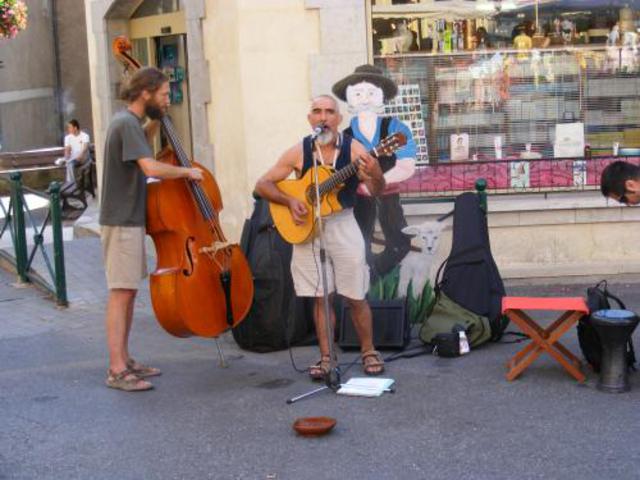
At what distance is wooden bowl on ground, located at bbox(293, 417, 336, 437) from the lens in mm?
5340

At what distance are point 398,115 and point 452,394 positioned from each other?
3379mm

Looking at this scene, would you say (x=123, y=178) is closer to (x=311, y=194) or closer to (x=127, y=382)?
(x=311, y=194)

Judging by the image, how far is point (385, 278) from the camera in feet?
25.1

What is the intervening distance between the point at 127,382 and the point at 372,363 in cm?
147

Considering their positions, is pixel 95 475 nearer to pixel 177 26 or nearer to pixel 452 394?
pixel 452 394

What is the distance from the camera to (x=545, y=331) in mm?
6227

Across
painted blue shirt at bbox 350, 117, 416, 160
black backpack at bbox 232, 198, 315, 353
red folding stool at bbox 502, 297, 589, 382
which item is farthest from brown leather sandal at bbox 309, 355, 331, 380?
painted blue shirt at bbox 350, 117, 416, 160

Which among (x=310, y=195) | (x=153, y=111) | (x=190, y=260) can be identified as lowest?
(x=190, y=260)

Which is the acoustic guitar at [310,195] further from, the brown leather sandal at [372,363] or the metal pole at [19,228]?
the metal pole at [19,228]

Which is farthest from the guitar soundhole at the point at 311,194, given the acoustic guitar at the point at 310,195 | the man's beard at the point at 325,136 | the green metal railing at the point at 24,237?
the green metal railing at the point at 24,237

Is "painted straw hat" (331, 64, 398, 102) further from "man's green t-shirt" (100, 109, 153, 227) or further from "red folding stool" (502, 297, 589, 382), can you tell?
"red folding stool" (502, 297, 589, 382)

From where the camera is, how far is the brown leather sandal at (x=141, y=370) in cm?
658

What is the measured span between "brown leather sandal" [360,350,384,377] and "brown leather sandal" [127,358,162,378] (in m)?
1.28

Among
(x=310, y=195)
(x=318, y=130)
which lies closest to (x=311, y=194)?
(x=310, y=195)
